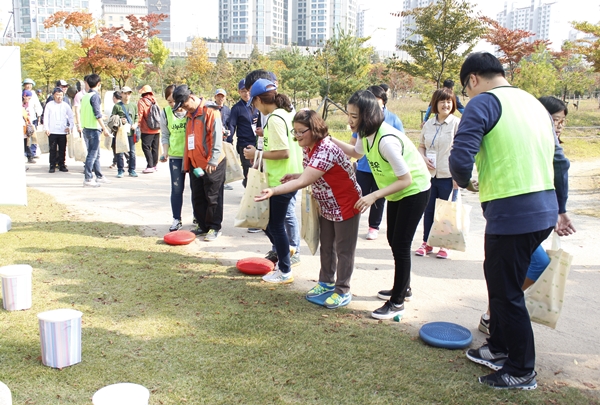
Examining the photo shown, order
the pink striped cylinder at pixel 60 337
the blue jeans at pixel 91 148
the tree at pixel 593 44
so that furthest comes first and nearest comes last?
the tree at pixel 593 44, the blue jeans at pixel 91 148, the pink striped cylinder at pixel 60 337

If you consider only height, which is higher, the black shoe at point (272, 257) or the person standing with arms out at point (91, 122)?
the person standing with arms out at point (91, 122)

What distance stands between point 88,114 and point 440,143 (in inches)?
274

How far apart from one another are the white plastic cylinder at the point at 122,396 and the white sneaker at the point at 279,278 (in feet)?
8.48

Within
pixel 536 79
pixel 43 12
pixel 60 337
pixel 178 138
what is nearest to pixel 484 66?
pixel 60 337

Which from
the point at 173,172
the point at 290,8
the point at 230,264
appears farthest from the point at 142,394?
the point at 290,8

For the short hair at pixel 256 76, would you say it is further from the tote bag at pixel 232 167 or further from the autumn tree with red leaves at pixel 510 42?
the autumn tree with red leaves at pixel 510 42

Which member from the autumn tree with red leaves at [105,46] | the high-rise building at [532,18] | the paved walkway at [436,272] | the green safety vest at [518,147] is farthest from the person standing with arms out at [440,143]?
the high-rise building at [532,18]

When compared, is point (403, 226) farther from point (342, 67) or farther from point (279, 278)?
point (342, 67)

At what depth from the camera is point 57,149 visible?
12047 mm

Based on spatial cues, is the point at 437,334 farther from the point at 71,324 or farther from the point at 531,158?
the point at 71,324

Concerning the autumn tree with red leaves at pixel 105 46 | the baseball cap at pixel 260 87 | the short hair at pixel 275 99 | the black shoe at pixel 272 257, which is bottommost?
the black shoe at pixel 272 257

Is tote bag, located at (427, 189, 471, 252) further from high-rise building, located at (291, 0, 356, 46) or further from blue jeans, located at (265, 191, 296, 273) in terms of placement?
high-rise building, located at (291, 0, 356, 46)

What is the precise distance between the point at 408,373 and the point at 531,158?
4.99 feet

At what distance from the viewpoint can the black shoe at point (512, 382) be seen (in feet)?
10.4
